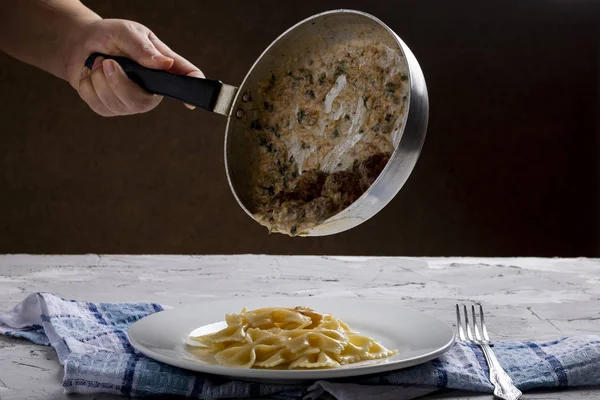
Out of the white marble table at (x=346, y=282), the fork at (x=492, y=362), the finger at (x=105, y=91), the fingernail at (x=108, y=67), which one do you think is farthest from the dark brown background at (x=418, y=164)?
the fork at (x=492, y=362)

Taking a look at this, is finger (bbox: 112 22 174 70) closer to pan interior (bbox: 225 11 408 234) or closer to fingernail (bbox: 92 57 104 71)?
fingernail (bbox: 92 57 104 71)

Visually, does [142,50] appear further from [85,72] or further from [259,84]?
[259,84]

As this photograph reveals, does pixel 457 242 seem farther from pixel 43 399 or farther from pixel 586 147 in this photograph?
pixel 43 399

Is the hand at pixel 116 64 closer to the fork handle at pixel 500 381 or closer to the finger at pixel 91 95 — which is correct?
the finger at pixel 91 95

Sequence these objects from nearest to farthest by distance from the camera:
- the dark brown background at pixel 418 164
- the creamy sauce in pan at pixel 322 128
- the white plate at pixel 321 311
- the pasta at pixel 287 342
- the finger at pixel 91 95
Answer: the white plate at pixel 321 311 → the pasta at pixel 287 342 → the creamy sauce in pan at pixel 322 128 → the finger at pixel 91 95 → the dark brown background at pixel 418 164

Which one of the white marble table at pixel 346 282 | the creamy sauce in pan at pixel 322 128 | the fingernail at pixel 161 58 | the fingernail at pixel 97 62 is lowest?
the white marble table at pixel 346 282

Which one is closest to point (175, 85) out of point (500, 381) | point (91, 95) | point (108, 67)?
point (108, 67)

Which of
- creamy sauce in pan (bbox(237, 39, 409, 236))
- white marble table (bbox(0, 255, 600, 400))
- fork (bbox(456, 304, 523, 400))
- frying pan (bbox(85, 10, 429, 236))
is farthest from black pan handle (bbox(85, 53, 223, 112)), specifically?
fork (bbox(456, 304, 523, 400))
